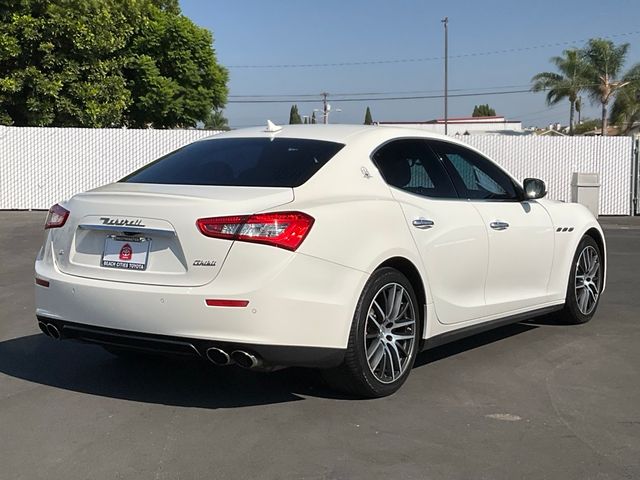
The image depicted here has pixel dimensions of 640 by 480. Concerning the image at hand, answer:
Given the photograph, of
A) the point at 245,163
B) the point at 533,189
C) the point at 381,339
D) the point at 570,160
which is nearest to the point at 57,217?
the point at 245,163

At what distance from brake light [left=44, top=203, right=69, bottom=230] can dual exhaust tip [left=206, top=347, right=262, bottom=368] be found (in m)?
1.30

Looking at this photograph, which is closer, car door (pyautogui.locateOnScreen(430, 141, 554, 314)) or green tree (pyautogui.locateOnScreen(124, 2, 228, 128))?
car door (pyautogui.locateOnScreen(430, 141, 554, 314))

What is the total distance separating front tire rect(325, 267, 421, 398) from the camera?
4293mm

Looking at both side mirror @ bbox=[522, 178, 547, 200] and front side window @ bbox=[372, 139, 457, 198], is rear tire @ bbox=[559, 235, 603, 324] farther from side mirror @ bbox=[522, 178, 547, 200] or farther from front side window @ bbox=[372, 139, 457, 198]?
front side window @ bbox=[372, 139, 457, 198]

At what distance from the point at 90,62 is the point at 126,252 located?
2159 centimetres

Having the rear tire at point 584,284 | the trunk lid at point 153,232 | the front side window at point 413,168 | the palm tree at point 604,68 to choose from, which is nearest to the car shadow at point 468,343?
the rear tire at point 584,284

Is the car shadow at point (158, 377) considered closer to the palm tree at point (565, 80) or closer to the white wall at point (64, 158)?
the white wall at point (64, 158)

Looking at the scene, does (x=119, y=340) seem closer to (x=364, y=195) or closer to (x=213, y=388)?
(x=213, y=388)

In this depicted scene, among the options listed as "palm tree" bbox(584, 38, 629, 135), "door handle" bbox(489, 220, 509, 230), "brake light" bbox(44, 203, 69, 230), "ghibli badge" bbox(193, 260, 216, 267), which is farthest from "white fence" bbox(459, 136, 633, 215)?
"palm tree" bbox(584, 38, 629, 135)

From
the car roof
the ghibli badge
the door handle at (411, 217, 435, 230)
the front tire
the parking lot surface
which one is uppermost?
the car roof

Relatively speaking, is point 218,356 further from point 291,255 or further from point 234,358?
point 291,255

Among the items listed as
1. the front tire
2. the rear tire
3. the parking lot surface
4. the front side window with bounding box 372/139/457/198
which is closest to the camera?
the parking lot surface

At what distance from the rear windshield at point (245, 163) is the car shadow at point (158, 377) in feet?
3.77

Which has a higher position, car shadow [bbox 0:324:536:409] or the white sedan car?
the white sedan car
